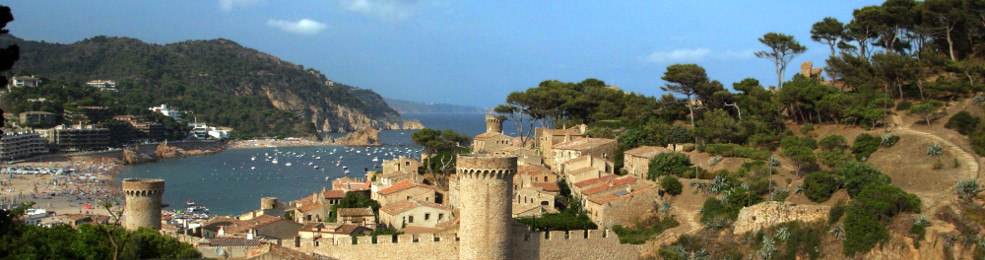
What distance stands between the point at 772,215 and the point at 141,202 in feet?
60.4

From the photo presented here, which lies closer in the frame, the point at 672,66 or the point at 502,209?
the point at 502,209

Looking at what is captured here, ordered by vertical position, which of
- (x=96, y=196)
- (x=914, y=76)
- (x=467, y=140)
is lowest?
(x=96, y=196)

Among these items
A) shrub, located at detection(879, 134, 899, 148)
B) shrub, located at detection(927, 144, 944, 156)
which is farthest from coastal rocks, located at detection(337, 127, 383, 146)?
shrub, located at detection(927, 144, 944, 156)

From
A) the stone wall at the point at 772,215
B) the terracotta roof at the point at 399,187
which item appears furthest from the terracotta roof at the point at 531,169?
the stone wall at the point at 772,215

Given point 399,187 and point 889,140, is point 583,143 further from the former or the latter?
point 889,140

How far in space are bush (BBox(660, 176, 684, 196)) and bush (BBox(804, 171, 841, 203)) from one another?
4.55 m

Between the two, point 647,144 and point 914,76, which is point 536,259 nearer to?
point 647,144

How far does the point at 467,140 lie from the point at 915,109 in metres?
24.5

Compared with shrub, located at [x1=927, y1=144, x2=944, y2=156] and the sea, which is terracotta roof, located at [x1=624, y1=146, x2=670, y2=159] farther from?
the sea

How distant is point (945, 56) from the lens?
34875 millimetres

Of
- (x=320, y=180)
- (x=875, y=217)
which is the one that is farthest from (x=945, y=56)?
(x=320, y=180)

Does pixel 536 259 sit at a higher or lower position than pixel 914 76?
lower

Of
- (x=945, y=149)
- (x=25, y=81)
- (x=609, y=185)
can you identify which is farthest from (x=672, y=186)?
(x=25, y=81)

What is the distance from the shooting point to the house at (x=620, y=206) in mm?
25312
